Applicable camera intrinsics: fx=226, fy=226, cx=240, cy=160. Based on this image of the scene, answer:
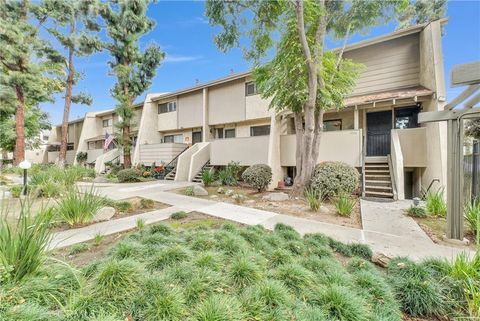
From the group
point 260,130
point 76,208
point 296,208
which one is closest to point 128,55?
→ point 260,130

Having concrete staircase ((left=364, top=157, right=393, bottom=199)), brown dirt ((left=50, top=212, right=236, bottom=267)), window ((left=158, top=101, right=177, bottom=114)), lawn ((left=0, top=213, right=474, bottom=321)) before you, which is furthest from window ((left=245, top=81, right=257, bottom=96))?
lawn ((left=0, top=213, right=474, bottom=321))

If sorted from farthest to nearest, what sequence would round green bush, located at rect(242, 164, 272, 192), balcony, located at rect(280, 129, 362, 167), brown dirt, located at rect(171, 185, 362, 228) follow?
round green bush, located at rect(242, 164, 272, 192), balcony, located at rect(280, 129, 362, 167), brown dirt, located at rect(171, 185, 362, 228)

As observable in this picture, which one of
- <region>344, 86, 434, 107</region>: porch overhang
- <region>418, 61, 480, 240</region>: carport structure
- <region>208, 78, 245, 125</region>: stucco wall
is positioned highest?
<region>208, 78, 245, 125</region>: stucco wall

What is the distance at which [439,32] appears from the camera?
9102 millimetres

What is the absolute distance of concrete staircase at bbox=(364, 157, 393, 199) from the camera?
920cm

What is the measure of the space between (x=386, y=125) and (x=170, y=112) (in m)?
15.9

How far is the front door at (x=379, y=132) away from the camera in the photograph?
11.1 m

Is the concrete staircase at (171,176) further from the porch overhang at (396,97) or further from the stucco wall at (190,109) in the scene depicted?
the porch overhang at (396,97)

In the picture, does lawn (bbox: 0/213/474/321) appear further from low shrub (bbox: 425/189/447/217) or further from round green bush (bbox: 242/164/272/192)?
round green bush (bbox: 242/164/272/192)

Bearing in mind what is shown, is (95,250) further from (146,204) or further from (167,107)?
(167,107)

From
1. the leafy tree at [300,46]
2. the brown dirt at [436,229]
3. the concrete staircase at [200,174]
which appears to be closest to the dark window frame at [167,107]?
the concrete staircase at [200,174]

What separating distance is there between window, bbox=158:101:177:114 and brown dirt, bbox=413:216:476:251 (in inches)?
705

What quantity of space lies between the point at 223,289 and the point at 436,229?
5.91 m

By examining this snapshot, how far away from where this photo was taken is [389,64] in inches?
436
